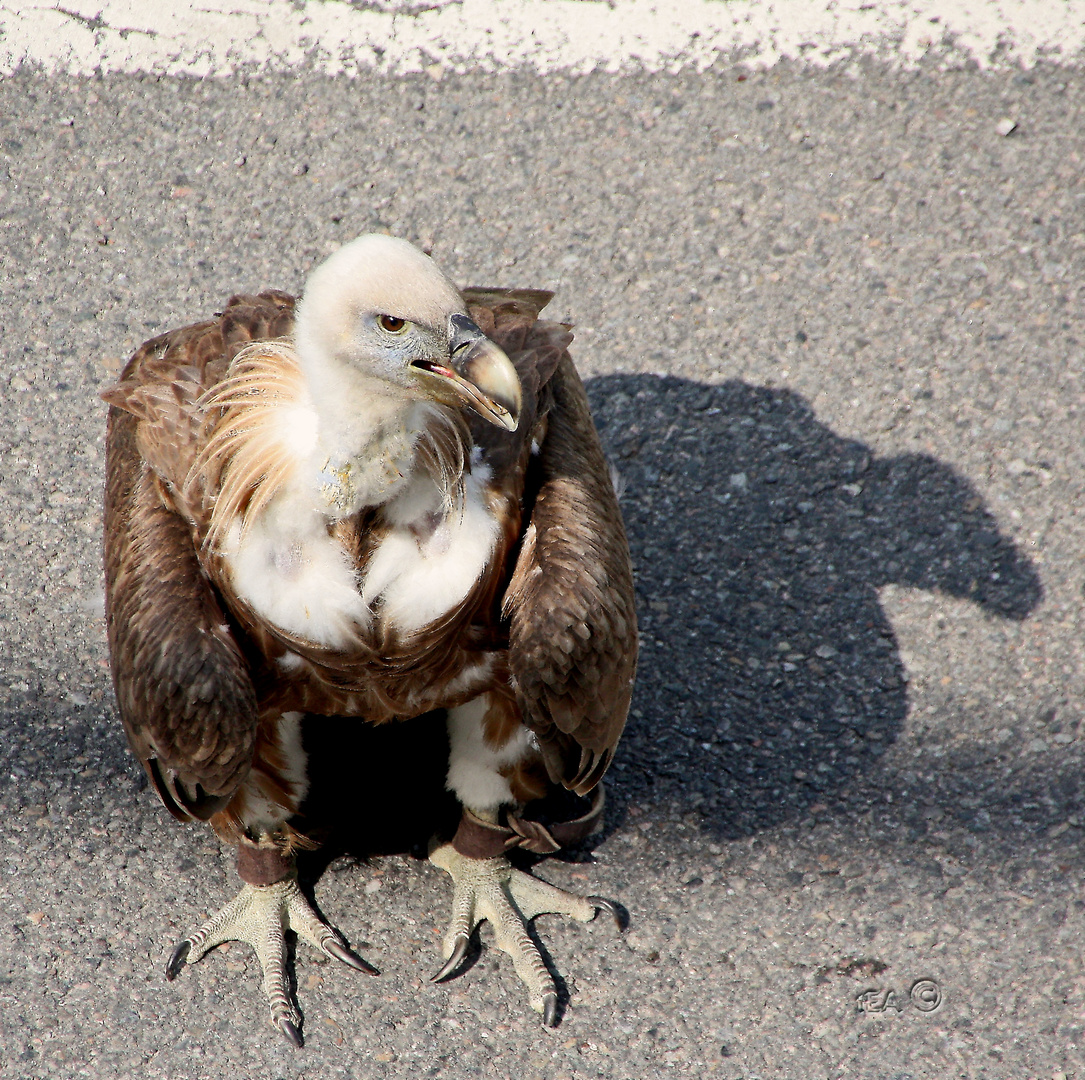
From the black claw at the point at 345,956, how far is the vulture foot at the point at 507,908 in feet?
0.55

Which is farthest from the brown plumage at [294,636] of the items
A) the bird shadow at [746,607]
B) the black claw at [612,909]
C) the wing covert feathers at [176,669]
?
the bird shadow at [746,607]

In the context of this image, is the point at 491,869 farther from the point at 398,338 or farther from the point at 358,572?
the point at 398,338

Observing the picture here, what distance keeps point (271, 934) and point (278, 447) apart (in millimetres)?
1329

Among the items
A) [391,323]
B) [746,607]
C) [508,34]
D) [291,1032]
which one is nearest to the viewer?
[391,323]

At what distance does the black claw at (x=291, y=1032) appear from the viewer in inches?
117

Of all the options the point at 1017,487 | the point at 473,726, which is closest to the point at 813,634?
the point at 1017,487

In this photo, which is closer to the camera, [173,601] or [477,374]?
[477,374]

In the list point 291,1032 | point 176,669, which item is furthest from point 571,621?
point 291,1032

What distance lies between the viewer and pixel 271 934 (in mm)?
3129

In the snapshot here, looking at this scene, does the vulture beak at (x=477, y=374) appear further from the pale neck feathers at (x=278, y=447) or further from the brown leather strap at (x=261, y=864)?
the brown leather strap at (x=261, y=864)

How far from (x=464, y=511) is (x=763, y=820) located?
138 centimetres

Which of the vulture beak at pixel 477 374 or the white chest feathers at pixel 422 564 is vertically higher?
the vulture beak at pixel 477 374

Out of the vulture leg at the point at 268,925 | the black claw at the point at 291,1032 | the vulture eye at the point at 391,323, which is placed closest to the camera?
the vulture eye at the point at 391,323

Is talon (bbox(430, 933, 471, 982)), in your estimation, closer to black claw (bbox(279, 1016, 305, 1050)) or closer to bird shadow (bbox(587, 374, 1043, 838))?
black claw (bbox(279, 1016, 305, 1050))
